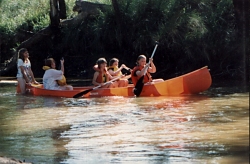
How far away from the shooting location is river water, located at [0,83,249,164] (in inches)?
246

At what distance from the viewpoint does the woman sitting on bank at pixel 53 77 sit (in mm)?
12945

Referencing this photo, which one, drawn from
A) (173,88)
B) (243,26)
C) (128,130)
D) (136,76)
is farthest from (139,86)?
(243,26)

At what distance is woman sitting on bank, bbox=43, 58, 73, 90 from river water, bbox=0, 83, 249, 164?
0.72 m

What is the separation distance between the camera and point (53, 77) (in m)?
13.0

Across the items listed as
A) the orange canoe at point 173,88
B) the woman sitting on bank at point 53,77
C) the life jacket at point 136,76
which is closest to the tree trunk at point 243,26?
the orange canoe at point 173,88

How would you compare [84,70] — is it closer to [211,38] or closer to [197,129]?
[211,38]

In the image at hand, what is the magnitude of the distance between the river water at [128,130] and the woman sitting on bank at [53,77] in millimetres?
723

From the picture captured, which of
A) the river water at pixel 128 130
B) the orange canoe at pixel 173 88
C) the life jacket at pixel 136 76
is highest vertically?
the life jacket at pixel 136 76

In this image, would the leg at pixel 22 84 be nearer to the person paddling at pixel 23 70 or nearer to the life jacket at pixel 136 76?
the person paddling at pixel 23 70

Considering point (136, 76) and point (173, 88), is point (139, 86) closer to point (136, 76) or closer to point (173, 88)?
point (136, 76)

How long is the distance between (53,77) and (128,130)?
5.38 metres

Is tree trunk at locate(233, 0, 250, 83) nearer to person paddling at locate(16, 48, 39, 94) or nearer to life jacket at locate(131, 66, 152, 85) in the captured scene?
life jacket at locate(131, 66, 152, 85)

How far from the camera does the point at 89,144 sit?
23.1ft

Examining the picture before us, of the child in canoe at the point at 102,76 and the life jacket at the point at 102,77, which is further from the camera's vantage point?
the life jacket at the point at 102,77
